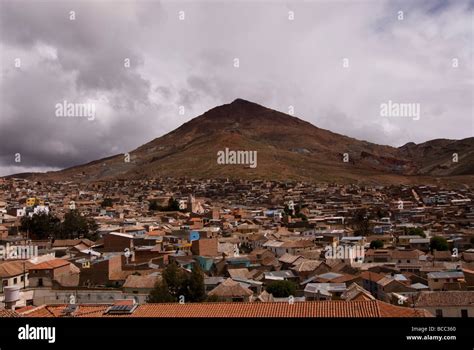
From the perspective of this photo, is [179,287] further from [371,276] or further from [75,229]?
[75,229]

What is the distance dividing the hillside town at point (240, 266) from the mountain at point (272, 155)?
42774 millimetres

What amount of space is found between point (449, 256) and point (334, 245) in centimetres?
504

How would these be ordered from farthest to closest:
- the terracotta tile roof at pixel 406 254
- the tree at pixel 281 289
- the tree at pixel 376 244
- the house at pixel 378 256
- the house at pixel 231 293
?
1. the tree at pixel 376 244
2. the house at pixel 378 256
3. the terracotta tile roof at pixel 406 254
4. the tree at pixel 281 289
5. the house at pixel 231 293

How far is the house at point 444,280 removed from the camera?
564 inches

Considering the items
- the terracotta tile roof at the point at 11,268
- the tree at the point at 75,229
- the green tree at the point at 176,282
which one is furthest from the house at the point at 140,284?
the tree at the point at 75,229

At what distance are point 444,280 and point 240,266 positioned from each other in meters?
7.08

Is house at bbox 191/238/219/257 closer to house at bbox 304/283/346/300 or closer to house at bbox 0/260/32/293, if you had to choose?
house at bbox 0/260/32/293

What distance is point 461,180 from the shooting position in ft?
241

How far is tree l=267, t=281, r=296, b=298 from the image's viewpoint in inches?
551

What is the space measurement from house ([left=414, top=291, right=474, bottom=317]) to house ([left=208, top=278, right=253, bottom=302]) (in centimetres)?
410

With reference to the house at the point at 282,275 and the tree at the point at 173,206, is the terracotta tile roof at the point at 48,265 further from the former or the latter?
the tree at the point at 173,206

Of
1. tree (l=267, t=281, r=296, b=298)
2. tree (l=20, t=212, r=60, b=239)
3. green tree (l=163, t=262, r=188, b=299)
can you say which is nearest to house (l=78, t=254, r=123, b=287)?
green tree (l=163, t=262, r=188, b=299)
